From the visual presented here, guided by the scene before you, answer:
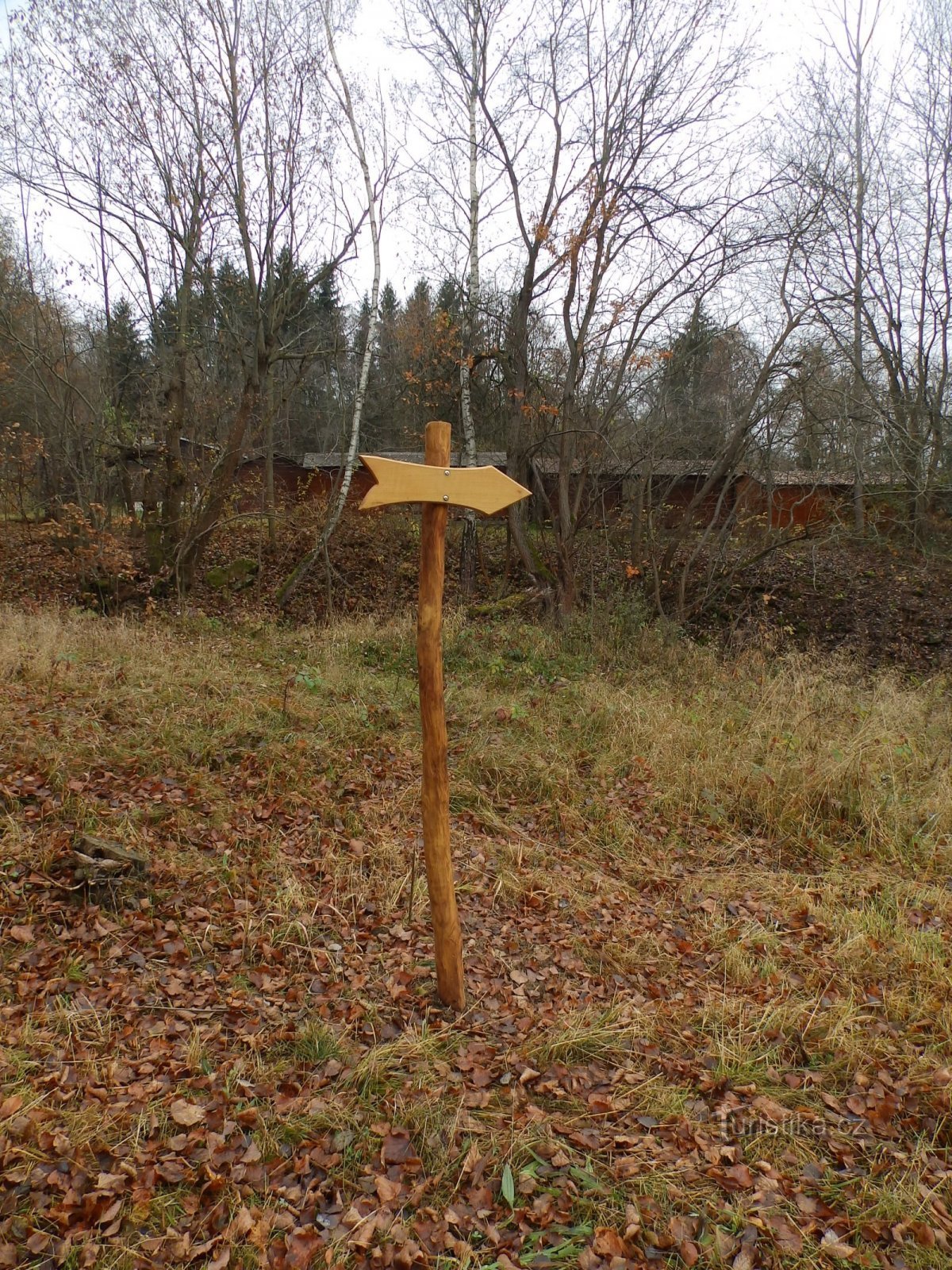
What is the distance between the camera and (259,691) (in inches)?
274

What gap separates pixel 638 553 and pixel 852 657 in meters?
3.59

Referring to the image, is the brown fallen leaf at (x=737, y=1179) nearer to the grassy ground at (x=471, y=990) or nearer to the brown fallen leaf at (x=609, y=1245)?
the grassy ground at (x=471, y=990)

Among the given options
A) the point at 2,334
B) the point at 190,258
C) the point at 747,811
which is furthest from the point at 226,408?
the point at 747,811

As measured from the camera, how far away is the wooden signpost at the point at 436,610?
3057mm

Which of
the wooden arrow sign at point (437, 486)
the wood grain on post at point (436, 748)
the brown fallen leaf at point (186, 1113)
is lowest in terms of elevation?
the brown fallen leaf at point (186, 1113)

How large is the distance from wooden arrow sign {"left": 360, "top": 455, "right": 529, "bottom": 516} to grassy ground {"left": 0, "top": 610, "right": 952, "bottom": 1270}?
7.59 ft

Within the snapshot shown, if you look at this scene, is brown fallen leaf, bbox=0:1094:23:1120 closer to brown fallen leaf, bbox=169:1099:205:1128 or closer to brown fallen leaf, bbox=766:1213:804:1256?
brown fallen leaf, bbox=169:1099:205:1128

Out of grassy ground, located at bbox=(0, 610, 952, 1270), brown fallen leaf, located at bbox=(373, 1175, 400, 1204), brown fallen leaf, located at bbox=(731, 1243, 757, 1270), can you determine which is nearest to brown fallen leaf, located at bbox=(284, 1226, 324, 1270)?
grassy ground, located at bbox=(0, 610, 952, 1270)

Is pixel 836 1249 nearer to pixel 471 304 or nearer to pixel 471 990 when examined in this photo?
pixel 471 990

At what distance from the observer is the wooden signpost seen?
306 centimetres

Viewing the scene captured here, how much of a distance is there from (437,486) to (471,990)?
2438 millimetres

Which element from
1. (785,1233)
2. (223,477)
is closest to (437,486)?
(785,1233)

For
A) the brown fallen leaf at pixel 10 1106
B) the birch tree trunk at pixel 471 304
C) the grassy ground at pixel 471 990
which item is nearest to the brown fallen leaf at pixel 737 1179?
the grassy ground at pixel 471 990

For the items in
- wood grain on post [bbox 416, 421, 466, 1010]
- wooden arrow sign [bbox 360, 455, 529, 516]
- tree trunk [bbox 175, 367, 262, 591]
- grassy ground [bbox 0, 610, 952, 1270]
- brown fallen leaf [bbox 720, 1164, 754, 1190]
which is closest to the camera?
grassy ground [bbox 0, 610, 952, 1270]
